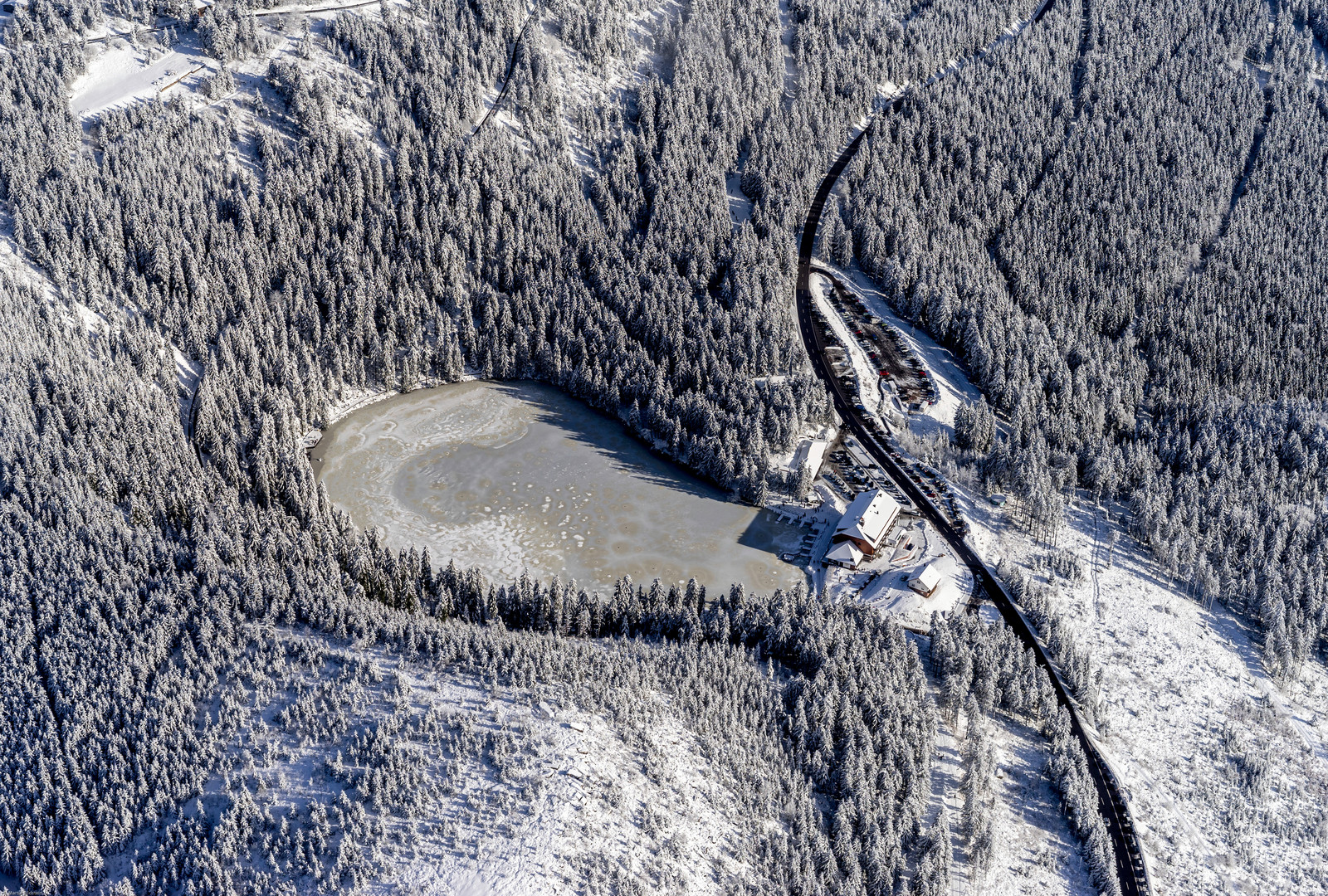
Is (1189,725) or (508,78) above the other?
(508,78)

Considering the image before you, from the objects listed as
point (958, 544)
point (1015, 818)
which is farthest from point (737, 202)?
point (1015, 818)

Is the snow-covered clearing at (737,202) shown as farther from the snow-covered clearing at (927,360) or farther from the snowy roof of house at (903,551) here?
the snowy roof of house at (903,551)

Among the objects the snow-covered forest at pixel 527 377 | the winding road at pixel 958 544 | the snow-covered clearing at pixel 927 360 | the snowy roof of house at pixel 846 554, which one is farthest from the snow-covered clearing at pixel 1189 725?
the snowy roof of house at pixel 846 554

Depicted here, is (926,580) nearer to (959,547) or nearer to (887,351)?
(959,547)

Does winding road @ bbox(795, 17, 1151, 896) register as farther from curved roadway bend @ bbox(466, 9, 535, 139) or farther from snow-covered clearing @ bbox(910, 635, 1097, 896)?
curved roadway bend @ bbox(466, 9, 535, 139)

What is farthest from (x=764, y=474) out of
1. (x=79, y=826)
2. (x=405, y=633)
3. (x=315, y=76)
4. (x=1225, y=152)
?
(x=1225, y=152)

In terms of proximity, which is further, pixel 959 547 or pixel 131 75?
pixel 131 75

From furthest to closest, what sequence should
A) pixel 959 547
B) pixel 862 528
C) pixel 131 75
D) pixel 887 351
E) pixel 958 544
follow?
1. pixel 131 75
2. pixel 887 351
3. pixel 958 544
4. pixel 959 547
5. pixel 862 528

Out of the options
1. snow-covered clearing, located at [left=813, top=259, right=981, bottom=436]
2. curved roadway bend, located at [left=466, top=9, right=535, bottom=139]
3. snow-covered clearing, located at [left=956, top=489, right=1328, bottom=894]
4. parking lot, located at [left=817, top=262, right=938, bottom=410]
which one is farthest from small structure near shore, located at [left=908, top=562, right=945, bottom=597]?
curved roadway bend, located at [left=466, top=9, right=535, bottom=139]
